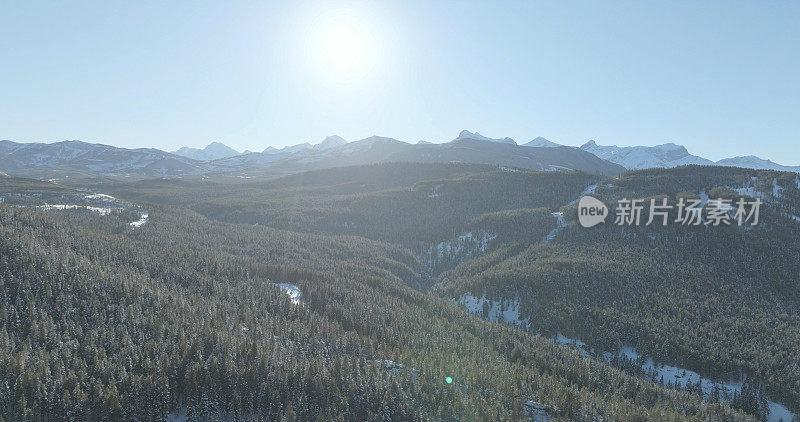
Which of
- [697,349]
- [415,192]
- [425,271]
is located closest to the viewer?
[697,349]

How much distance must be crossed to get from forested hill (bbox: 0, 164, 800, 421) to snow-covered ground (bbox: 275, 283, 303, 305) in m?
0.46

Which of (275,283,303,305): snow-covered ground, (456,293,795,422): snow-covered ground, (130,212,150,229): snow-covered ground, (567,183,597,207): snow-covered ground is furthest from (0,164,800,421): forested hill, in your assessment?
(567,183,597,207): snow-covered ground

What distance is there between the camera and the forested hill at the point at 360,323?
2775 centimetres

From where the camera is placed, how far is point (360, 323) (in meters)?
49.4

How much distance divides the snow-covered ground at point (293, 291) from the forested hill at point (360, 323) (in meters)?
0.46

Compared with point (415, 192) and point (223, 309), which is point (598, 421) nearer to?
point (223, 309)

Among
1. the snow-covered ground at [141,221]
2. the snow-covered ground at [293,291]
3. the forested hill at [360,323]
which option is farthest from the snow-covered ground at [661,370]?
the snow-covered ground at [141,221]

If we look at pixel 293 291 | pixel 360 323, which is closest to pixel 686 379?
pixel 360 323

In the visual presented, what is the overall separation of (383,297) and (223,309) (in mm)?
25740

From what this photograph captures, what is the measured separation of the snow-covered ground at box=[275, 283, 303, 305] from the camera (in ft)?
181

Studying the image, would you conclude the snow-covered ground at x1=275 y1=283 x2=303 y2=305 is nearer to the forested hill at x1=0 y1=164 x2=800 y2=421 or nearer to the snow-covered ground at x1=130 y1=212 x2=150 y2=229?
the forested hill at x1=0 y1=164 x2=800 y2=421

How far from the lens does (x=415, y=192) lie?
175250 mm

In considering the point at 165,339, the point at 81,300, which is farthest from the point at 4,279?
the point at 165,339

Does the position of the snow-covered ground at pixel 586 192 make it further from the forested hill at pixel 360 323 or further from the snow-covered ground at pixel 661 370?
the snow-covered ground at pixel 661 370
